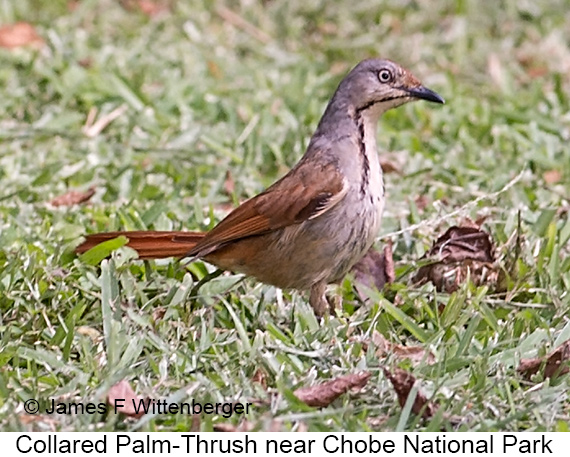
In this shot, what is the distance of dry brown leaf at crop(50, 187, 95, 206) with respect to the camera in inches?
239

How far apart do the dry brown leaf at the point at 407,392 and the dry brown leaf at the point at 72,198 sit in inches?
103

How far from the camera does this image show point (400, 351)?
448cm

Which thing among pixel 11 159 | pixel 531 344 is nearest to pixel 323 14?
pixel 11 159

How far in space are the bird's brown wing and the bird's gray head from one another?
1.14 feet

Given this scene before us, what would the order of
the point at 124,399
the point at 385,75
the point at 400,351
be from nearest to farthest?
1. the point at 124,399
2. the point at 400,351
3. the point at 385,75

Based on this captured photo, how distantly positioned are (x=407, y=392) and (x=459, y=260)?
4.38 ft

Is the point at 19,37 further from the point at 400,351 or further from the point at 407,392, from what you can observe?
the point at 407,392

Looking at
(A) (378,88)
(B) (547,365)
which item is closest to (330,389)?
(B) (547,365)

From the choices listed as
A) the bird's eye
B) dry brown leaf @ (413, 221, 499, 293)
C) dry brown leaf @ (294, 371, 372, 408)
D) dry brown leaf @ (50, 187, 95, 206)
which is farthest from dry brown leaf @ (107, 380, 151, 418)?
dry brown leaf @ (50, 187, 95, 206)

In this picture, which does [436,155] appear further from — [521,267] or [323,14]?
[323,14]

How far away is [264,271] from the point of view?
491 centimetres

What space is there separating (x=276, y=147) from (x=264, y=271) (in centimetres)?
201

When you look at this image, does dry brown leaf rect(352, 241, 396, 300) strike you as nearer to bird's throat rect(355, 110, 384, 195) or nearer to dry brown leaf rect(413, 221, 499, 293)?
dry brown leaf rect(413, 221, 499, 293)

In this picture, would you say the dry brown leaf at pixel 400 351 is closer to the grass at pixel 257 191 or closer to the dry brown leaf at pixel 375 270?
the grass at pixel 257 191
